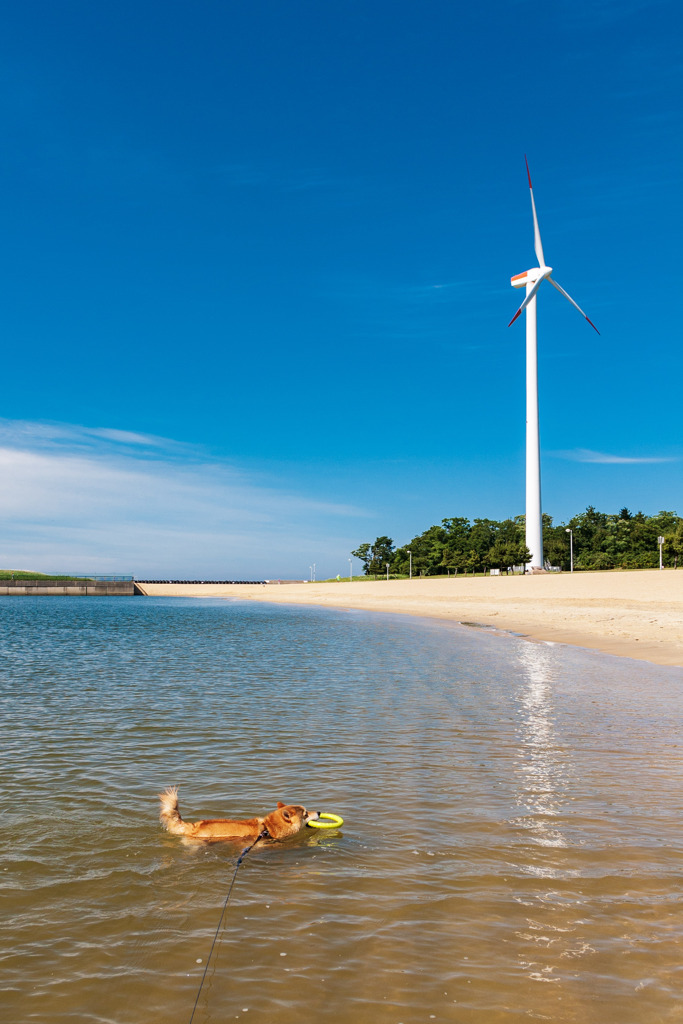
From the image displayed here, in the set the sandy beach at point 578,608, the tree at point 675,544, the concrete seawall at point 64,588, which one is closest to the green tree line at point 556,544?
the tree at point 675,544

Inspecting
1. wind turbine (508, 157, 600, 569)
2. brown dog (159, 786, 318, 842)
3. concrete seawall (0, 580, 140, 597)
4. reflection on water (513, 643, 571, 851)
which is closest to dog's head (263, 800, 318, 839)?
brown dog (159, 786, 318, 842)

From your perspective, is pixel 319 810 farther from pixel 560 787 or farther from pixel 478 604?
pixel 478 604

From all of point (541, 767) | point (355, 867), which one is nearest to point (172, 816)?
point (355, 867)

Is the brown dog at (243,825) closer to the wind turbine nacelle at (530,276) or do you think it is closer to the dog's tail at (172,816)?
the dog's tail at (172,816)

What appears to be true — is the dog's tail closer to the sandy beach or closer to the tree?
the sandy beach

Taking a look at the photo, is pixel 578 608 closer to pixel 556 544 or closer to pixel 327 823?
pixel 327 823

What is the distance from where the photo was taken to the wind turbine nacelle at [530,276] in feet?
352

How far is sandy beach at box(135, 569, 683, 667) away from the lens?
102 ft

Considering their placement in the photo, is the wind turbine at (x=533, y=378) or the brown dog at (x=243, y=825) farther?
the wind turbine at (x=533, y=378)

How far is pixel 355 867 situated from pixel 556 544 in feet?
521

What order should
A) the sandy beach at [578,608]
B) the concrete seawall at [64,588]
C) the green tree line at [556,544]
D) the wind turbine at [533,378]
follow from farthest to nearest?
the concrete seawall at [64,588] → the green tree line at [556,544] → the wind turbine at [533,378] → the sandy beach at [578,608]

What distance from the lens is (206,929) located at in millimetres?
5578

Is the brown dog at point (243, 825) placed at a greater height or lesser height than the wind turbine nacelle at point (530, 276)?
lesser

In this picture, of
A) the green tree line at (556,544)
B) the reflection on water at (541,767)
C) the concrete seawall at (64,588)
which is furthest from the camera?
the concrete seawall at (64,588)
